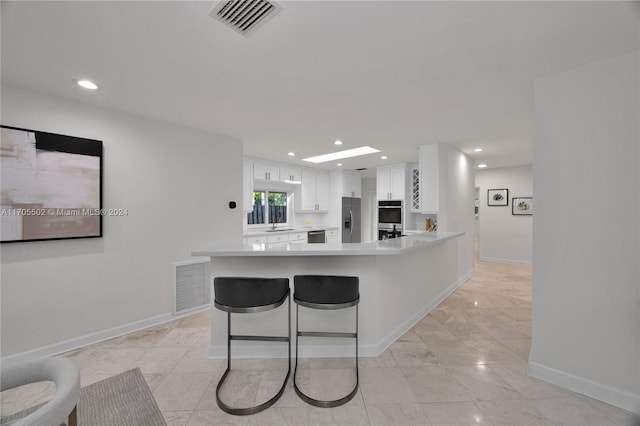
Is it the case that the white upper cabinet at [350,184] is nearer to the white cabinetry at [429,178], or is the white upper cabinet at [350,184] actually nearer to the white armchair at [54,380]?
the white cabinetry at [429,178]

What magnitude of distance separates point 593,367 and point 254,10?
3.18 m

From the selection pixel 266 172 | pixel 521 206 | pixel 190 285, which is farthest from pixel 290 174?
pixel 521 206

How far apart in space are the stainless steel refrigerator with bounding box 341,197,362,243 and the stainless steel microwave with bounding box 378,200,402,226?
102 centimetres

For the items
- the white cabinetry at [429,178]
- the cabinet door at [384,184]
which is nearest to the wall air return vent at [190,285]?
the white cabinetry at [429,178]

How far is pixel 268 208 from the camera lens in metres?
5.95

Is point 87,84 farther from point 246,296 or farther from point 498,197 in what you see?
point 498,197

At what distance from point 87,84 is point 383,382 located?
3400 millimetres

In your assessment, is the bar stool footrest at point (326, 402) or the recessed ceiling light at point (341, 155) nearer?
the bar stool footrest at point (326, 402)

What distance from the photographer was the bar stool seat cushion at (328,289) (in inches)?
77.5

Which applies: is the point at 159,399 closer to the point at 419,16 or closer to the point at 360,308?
the point at 360,308

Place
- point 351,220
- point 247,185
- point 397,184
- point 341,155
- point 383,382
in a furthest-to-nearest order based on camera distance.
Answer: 1. point 351,220
2. point 397,184
3. point 341,155
4. point 247,185
5. point 383,382

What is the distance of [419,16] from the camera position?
1.47 meters

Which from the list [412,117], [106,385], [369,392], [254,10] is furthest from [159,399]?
[412,117]

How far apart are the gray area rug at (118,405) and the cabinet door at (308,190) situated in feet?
15.2
